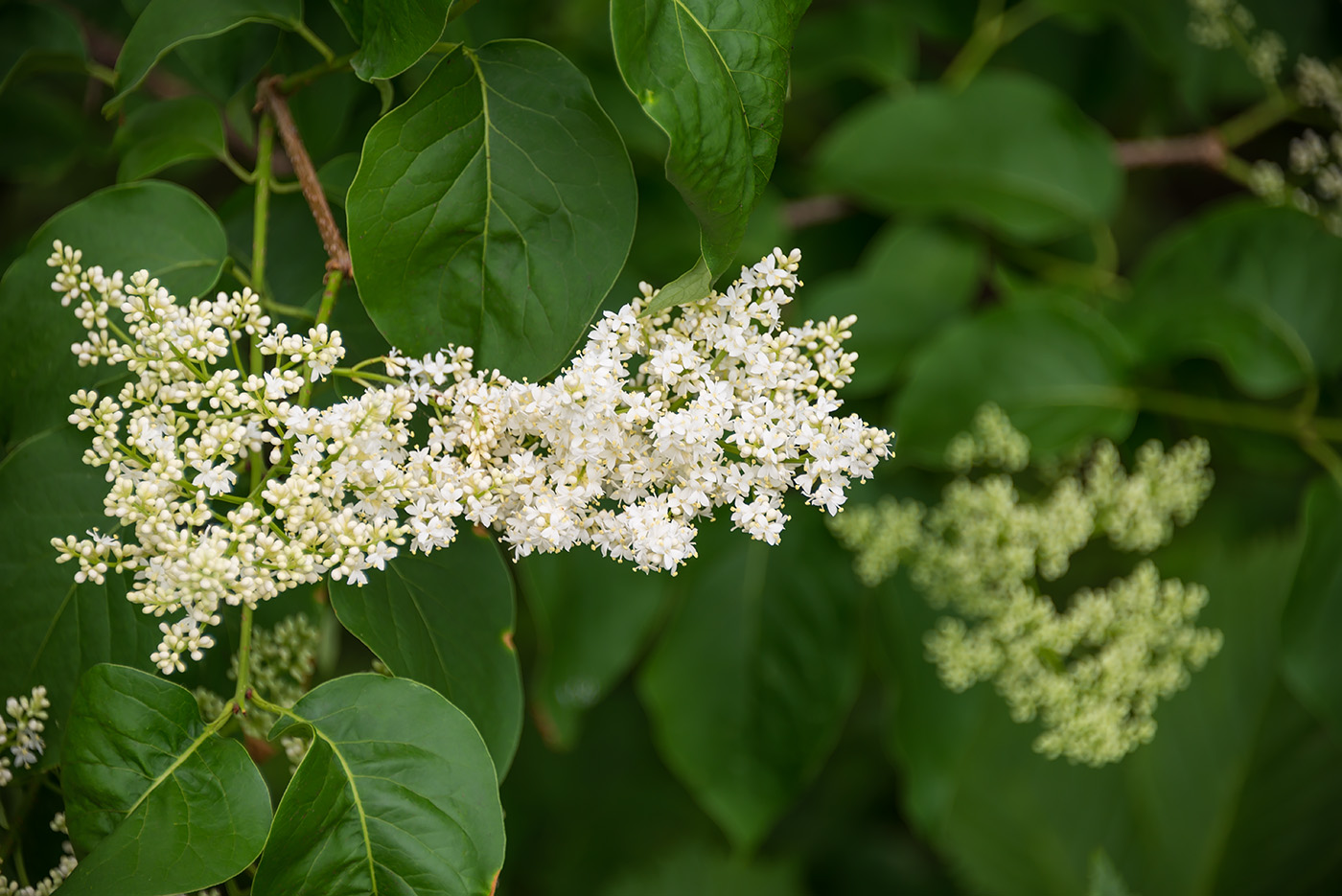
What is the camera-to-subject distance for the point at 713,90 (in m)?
0.66

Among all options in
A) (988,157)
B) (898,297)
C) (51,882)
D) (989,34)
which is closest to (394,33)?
(51,882)

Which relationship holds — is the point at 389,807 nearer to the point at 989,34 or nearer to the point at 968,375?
the point at 968,375

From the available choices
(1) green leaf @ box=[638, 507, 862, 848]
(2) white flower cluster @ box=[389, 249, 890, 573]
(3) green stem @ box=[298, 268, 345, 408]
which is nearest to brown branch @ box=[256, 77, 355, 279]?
(3) green stem @ box=[298, 268, 345, 408]

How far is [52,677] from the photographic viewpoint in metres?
0.75

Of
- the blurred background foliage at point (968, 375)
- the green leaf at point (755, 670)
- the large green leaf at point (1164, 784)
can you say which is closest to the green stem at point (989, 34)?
the blurred background foliage at point (968, 375)

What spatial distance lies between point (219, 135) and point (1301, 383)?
1539 mm

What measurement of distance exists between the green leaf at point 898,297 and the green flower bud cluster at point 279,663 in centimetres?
93

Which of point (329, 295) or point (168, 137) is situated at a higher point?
point (168, 137)

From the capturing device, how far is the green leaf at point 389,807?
0.64 metres

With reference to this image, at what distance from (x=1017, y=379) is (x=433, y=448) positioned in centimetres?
102

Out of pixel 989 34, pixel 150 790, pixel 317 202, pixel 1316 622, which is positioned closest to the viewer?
pixel 150 790

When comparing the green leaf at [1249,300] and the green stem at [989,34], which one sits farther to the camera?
the green stem at [989,34]

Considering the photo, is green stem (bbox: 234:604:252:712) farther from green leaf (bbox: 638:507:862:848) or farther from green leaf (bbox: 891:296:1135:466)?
green leaf (bbox: 891:296:1135:466)

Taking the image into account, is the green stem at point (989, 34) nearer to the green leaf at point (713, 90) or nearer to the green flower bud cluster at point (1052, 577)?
the green flower bud cluster at point (1052, 577)
